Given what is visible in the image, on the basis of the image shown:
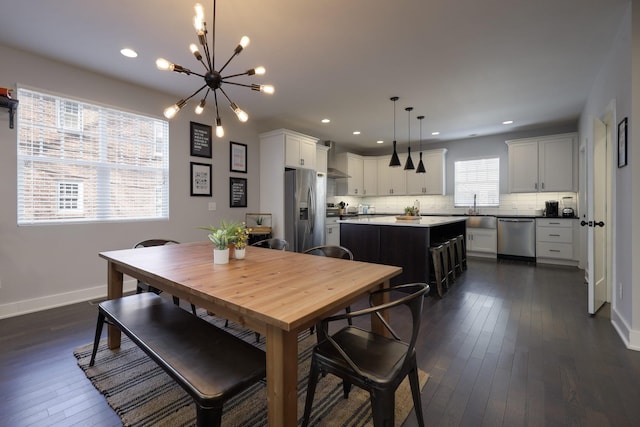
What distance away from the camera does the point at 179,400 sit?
166 centimetres

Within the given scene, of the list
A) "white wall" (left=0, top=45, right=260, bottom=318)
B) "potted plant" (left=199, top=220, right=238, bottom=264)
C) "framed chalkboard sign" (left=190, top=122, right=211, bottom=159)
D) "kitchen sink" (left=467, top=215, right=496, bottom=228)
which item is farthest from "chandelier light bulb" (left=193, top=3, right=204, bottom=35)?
"kitchen sink" (left=467, top=215, right=496, bottom=228)

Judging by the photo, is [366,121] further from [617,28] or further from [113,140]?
[113,140]

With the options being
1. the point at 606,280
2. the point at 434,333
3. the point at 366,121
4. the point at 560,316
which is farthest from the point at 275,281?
the point at 366,121

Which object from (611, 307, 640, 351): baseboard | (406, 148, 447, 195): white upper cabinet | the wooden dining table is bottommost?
(611, 307, 640, 351): baseboard

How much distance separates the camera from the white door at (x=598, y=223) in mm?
2818

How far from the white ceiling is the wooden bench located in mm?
2262

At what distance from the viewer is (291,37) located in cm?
263

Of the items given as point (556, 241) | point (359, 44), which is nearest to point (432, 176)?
point (556, 241)

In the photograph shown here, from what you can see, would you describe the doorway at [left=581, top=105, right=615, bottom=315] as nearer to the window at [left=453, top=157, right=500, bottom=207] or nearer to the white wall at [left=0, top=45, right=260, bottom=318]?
the window at [left=453, top=157, right=500, bottom=207]

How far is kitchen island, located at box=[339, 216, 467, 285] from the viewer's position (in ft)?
12.0

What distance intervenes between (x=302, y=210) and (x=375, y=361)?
Answer: 391 centimetres

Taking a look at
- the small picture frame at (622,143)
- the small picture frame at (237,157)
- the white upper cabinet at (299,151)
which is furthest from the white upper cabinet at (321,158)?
the small picture frame at (622,143)

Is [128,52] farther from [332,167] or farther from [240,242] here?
[332,167]

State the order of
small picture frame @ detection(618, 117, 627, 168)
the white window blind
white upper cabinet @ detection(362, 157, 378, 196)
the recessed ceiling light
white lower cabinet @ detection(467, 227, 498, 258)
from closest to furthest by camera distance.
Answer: small picture frame @ detection(618, 117, 627, 168)
the recessed ceiling light
the white window blind
white lower cabinet @ detection(467, 227, 498, 258)
white upper cabinet @ detection(362, 157, 378, 196)
